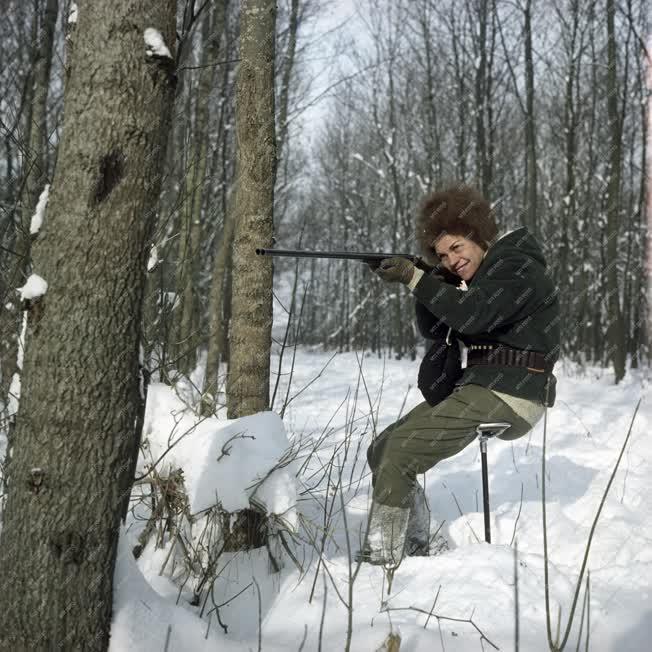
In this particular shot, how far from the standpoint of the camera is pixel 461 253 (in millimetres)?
2988

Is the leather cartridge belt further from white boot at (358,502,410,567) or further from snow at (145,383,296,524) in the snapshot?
snow at (145,383,296,524)

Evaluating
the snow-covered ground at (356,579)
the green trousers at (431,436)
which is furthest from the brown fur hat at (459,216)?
the snow-covered ground at (356,579)

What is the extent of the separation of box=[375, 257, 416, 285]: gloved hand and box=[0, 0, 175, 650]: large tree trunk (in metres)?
1.38

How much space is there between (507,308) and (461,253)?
500mm

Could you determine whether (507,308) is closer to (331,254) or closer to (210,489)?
(331,254)

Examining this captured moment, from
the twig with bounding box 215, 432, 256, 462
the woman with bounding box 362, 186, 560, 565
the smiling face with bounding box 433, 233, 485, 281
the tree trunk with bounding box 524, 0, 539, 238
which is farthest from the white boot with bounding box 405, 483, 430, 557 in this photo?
the tree trunk with bounding box 524, 0, 539, 238

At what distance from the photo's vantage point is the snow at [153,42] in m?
1.47

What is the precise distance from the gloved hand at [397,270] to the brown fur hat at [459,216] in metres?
0.49

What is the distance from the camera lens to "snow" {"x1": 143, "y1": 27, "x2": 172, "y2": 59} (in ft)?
4.82

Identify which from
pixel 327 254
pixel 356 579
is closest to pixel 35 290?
pixel 327 254

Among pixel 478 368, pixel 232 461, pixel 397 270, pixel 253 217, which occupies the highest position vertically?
pixel 253 217

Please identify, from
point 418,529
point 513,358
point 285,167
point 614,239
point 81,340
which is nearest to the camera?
point 81,340

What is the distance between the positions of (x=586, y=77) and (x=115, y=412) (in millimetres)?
17317

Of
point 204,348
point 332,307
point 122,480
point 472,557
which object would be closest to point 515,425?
point 472,557
